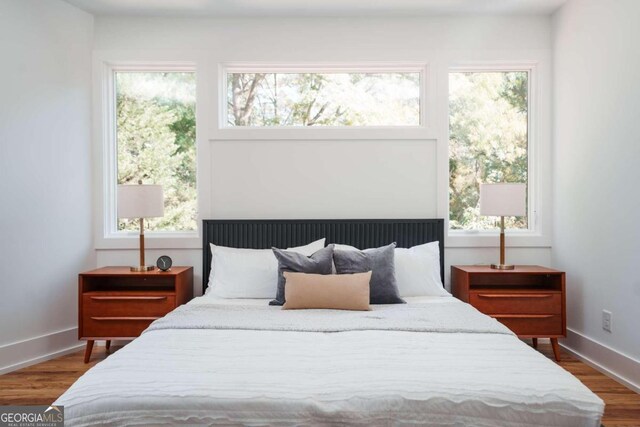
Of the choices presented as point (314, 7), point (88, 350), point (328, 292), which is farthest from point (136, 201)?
point (314, 7)

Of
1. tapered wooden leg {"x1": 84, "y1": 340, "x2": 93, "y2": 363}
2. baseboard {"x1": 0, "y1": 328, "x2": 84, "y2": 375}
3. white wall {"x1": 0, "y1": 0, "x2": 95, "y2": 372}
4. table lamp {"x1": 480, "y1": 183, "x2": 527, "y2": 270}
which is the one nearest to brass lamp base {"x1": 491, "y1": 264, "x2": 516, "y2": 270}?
table lamp {"x1": 480, "y1": 183, "x2": 527, "y2": 270}

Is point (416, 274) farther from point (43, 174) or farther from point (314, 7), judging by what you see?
point (43, 174)

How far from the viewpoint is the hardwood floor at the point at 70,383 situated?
2.82 meters

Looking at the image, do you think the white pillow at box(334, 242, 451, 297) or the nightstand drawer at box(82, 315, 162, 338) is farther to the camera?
the nightstand drawer at box(82, 315, 162, 338)

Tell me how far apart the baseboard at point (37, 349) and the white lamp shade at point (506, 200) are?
350 centimetres

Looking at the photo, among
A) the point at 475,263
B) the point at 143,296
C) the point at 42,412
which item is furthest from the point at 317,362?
the point at 475,263

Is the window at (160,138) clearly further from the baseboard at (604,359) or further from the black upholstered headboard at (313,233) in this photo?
the baseboard at (604,359)

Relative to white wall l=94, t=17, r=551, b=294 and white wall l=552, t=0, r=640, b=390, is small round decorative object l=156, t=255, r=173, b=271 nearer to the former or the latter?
white wall l=94, t=17, r=551, b=294

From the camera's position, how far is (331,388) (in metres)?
1.83

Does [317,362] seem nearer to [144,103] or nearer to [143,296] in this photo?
[143,296]

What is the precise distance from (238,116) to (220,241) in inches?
43.7

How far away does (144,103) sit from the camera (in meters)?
4.38

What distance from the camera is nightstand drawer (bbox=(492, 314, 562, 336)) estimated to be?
373 centimetres

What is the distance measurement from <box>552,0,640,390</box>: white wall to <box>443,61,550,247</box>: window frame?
155 millimetres
